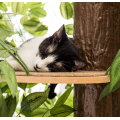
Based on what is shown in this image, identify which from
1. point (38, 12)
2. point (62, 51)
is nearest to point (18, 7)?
point (38, 12)

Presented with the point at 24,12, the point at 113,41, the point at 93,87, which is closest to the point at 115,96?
the point at 93,87

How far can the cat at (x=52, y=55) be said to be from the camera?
72 cm

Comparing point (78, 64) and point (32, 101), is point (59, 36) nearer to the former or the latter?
point (78, 64)

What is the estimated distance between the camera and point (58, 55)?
779 mm

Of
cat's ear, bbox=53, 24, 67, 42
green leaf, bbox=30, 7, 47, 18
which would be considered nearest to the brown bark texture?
cat's ear, bbox=53, 24, 67, 42

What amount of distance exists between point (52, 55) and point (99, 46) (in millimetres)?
228

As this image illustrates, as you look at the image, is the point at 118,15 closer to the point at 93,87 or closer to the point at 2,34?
the point at 93,87

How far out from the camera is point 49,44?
2.61ft

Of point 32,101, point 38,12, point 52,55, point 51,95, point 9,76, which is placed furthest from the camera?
point 51,95

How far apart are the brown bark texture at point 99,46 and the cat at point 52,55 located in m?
0.08

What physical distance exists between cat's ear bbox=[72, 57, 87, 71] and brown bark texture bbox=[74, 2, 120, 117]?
0.16ft

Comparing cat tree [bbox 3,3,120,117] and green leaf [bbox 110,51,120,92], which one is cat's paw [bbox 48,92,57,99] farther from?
green leaf [bbox 110,51,120,92]

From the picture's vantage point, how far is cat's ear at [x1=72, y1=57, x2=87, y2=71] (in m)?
0.70

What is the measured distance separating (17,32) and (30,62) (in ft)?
1.29
